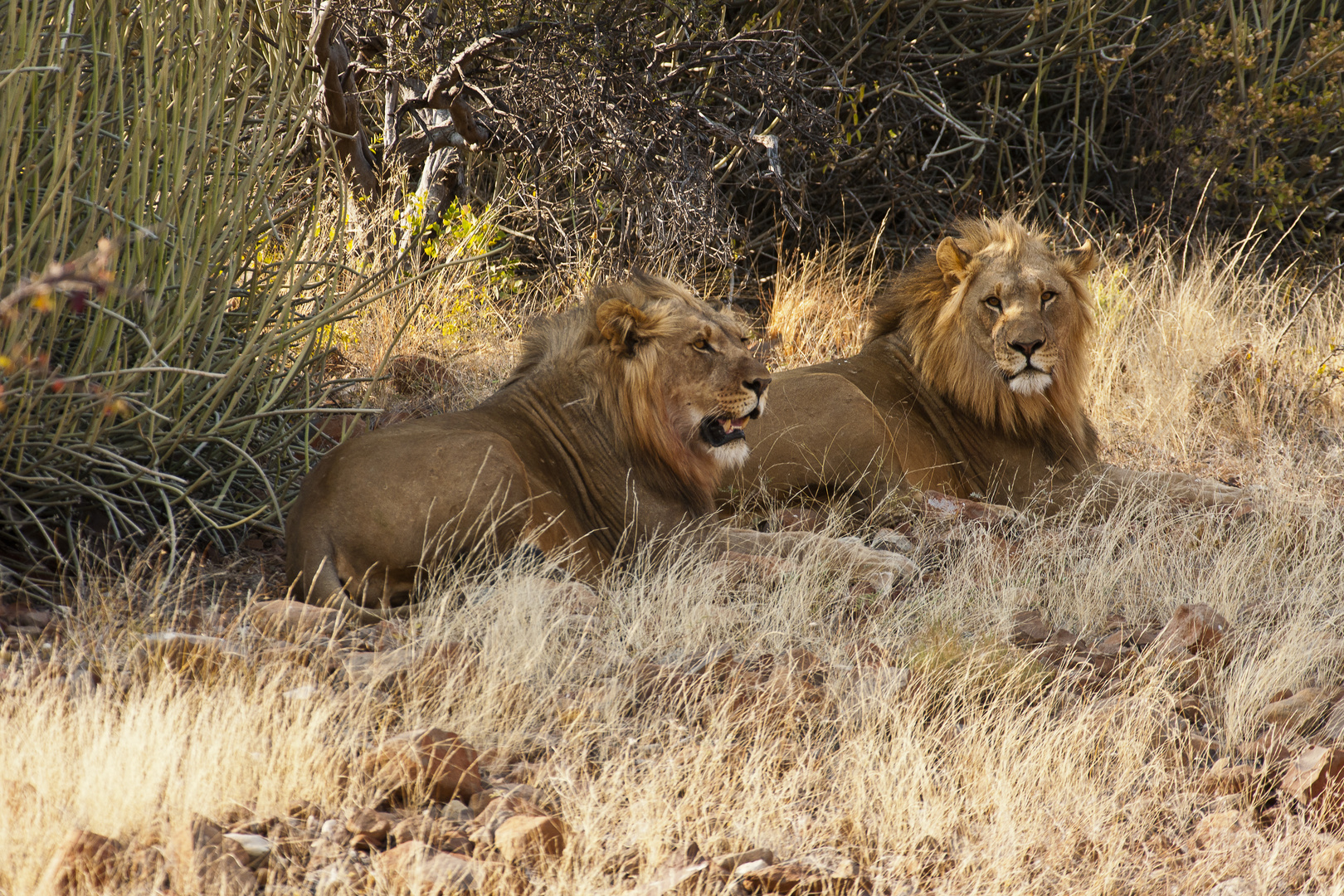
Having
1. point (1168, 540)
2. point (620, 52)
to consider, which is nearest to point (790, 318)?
point (620, 52)

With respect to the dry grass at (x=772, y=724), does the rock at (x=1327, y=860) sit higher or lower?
higher

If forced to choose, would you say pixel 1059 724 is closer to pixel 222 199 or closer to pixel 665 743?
pixel 665 743

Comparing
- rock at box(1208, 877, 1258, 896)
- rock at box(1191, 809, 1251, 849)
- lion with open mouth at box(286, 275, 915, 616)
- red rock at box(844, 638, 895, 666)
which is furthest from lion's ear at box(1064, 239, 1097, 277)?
rock at box(1208, 877, 1258, 896)

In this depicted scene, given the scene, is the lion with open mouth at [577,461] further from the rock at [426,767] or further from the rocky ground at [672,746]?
the rock at [426,767]

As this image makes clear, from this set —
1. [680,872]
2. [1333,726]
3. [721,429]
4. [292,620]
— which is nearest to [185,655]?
[292,620]

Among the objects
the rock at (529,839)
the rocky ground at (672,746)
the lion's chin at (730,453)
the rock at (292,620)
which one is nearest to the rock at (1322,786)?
A: the rocky ground at (672,746)

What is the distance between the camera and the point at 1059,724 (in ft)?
11.0

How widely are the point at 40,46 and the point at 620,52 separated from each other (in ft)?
17.3

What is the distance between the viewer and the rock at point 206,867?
236 centimetres

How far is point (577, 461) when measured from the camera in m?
5.04

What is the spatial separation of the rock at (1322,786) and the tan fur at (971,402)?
9.76 feet

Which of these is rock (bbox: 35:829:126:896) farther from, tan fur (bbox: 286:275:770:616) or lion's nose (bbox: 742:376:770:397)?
lion's nose (bbox: 742:376:770:397)

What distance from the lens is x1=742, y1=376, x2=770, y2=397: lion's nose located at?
491 cm

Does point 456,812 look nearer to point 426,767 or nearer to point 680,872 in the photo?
point 426,767
